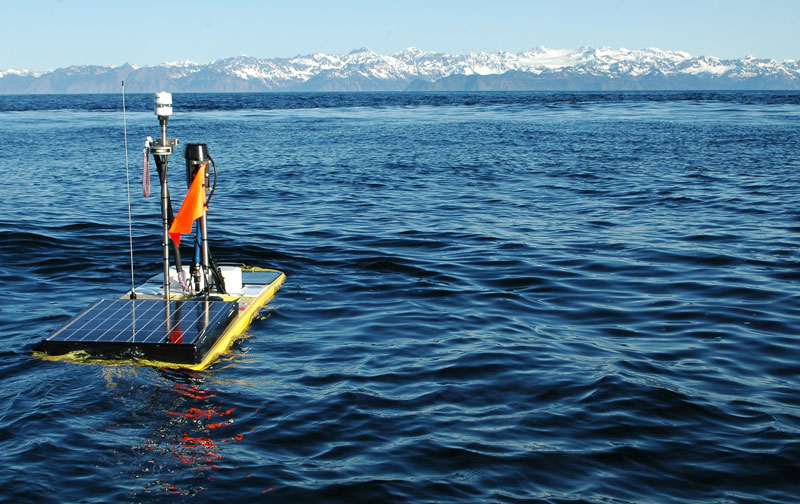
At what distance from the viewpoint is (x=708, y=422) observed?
7512 mm

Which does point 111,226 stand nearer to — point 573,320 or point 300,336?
point 300,336

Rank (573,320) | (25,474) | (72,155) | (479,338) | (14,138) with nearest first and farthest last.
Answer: (25,474), (479,338), (573,320), (72,155), (14,138)

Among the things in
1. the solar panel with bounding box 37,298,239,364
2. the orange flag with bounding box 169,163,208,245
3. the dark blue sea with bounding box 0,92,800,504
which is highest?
the orange flag with bounding box 169,163,208,245

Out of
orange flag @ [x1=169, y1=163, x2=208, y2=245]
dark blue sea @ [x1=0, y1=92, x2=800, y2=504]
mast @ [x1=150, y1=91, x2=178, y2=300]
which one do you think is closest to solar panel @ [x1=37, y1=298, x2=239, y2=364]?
dark blue sea @ [x1=0, y1=92, x2=800, y2=504]

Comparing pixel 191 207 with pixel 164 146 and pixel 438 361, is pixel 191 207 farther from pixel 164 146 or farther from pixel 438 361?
pixel 438 361

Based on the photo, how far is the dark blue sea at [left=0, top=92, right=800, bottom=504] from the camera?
6.48m

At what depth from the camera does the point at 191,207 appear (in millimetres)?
9680

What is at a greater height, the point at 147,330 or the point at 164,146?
the point at 164,146

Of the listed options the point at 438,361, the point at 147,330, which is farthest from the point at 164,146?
the point at 438,361

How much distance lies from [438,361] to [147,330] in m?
3.39

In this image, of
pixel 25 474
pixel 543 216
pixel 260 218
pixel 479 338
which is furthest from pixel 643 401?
pixel 260 218

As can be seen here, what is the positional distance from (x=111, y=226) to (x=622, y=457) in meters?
14.7

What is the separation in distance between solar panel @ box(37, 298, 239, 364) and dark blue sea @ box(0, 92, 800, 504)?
233mm

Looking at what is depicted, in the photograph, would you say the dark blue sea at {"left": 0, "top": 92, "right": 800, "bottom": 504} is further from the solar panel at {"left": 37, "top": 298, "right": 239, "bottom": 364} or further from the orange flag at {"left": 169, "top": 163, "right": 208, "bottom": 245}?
the orange flag at {"left": 169, "top": 163, "right": 208, "bottom": 245}
